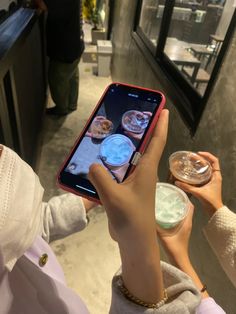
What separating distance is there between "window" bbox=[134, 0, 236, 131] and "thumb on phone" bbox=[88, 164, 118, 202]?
86 centimetres

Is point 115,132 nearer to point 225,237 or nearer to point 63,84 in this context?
point 225,237

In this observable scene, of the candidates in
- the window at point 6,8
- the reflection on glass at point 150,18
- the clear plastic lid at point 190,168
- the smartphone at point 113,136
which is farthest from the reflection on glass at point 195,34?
the smartphone at point 113,136

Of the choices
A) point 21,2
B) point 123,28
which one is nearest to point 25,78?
point 21,2

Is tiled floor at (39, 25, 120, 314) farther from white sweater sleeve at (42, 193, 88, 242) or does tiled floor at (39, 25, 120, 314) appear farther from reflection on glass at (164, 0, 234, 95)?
reflection on glass at (164, 0, 234, 95)

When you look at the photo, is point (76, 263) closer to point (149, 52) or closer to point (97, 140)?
point (97, 140)

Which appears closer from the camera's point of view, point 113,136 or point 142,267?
point 142,267

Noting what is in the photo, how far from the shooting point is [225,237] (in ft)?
2.00

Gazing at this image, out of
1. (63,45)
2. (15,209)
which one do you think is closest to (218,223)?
(15,209)

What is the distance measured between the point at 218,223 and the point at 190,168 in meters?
0.16

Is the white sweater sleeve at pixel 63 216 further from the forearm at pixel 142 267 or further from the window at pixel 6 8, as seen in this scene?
the window at pixel 6 8

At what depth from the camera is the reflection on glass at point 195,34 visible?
6.53 ft

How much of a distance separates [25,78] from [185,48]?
1.56 meters

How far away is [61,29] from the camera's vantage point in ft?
6.51

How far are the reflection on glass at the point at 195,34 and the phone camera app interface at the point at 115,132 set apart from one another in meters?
1.40
